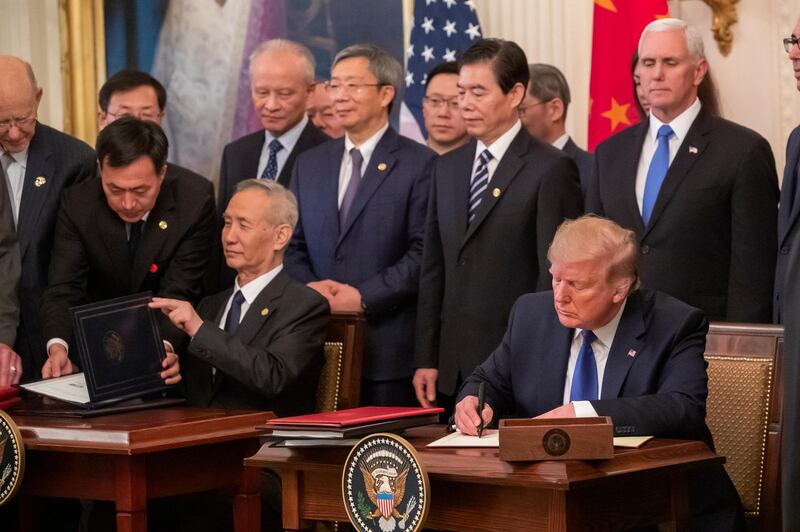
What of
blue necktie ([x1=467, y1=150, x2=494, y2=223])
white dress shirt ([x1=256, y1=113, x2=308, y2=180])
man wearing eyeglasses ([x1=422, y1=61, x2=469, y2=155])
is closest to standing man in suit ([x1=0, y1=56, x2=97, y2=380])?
white dress shirt ([x1=256, y1=113, x2=308, y2=180])

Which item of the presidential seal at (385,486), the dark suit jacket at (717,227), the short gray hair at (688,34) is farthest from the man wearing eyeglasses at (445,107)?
the presidential seal at (385,486)

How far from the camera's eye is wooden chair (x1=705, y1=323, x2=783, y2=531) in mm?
3920

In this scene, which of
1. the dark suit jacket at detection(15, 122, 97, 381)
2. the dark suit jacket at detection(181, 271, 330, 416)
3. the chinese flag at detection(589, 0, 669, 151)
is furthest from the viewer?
the chinese flag at detection(589, 0, 669, 151)

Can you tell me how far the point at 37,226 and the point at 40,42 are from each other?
3034mm

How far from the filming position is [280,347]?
15.0ft

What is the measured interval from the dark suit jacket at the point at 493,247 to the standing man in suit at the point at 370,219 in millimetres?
215

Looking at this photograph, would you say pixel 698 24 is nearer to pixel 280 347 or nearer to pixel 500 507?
pixel 280 347

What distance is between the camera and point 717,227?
478 centimetres

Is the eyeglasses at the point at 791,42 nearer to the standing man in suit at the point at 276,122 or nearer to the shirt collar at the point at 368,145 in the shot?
the shirt collar at the point at 368,145

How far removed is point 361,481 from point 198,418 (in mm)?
976

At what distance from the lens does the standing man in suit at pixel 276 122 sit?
611 cm

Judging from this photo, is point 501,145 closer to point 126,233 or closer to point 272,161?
point 272,161

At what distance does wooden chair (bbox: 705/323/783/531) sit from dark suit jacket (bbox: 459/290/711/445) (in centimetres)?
28

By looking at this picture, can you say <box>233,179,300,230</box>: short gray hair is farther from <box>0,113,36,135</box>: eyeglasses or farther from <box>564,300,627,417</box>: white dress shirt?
<box>564,300,627,417</box>: white dress shirt
